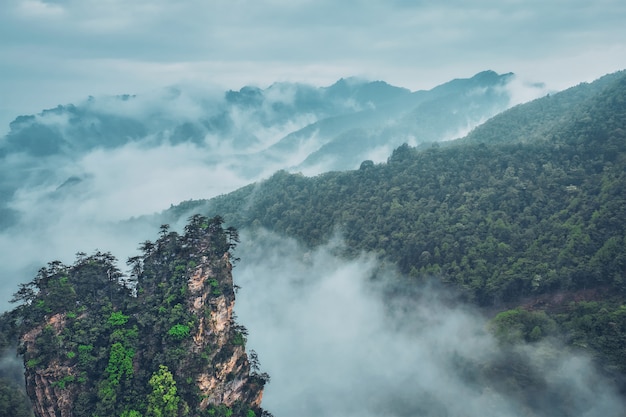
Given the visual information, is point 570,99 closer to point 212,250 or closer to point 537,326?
point 537,326

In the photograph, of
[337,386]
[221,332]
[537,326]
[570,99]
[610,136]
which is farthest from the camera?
[570,99]

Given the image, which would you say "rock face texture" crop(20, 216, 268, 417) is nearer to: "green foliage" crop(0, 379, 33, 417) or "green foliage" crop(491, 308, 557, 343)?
"green foliage" crop(0, 379, 33, 417)

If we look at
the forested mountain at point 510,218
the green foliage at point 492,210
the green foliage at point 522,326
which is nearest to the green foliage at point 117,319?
the green foliage at point 522,326

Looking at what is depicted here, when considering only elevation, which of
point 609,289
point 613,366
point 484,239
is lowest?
point 613,366

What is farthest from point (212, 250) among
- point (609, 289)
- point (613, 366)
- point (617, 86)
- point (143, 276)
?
point (617, 86)

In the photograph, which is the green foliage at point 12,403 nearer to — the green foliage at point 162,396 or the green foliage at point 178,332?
the green foliage at point 162,396

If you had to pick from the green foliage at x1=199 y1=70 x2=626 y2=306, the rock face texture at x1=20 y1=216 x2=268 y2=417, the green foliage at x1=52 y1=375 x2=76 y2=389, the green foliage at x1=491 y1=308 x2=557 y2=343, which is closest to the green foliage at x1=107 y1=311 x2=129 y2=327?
the rock face texture at x1=20 y1=216 x2=268 y2=417

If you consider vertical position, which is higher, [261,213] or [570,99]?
[570,99]
